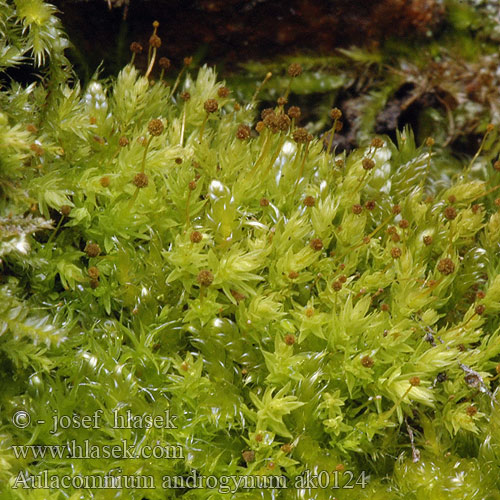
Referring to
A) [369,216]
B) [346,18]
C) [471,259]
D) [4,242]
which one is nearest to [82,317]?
[4,242]

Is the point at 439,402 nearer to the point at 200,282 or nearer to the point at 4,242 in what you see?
the point at 200,282

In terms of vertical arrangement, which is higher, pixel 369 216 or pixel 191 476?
pixel 369 216

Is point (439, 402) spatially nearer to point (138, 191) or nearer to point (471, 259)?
point (471, 259)

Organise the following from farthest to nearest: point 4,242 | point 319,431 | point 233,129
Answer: point 233,129 < point 319,431 < point 4,242

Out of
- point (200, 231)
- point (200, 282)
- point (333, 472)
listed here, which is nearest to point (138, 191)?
point (200, 231)

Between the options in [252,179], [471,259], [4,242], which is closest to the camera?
[4,242]

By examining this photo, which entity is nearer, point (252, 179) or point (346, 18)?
point (252, 179)

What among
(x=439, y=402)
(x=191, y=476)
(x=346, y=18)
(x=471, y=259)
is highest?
(x=346, y=18)
